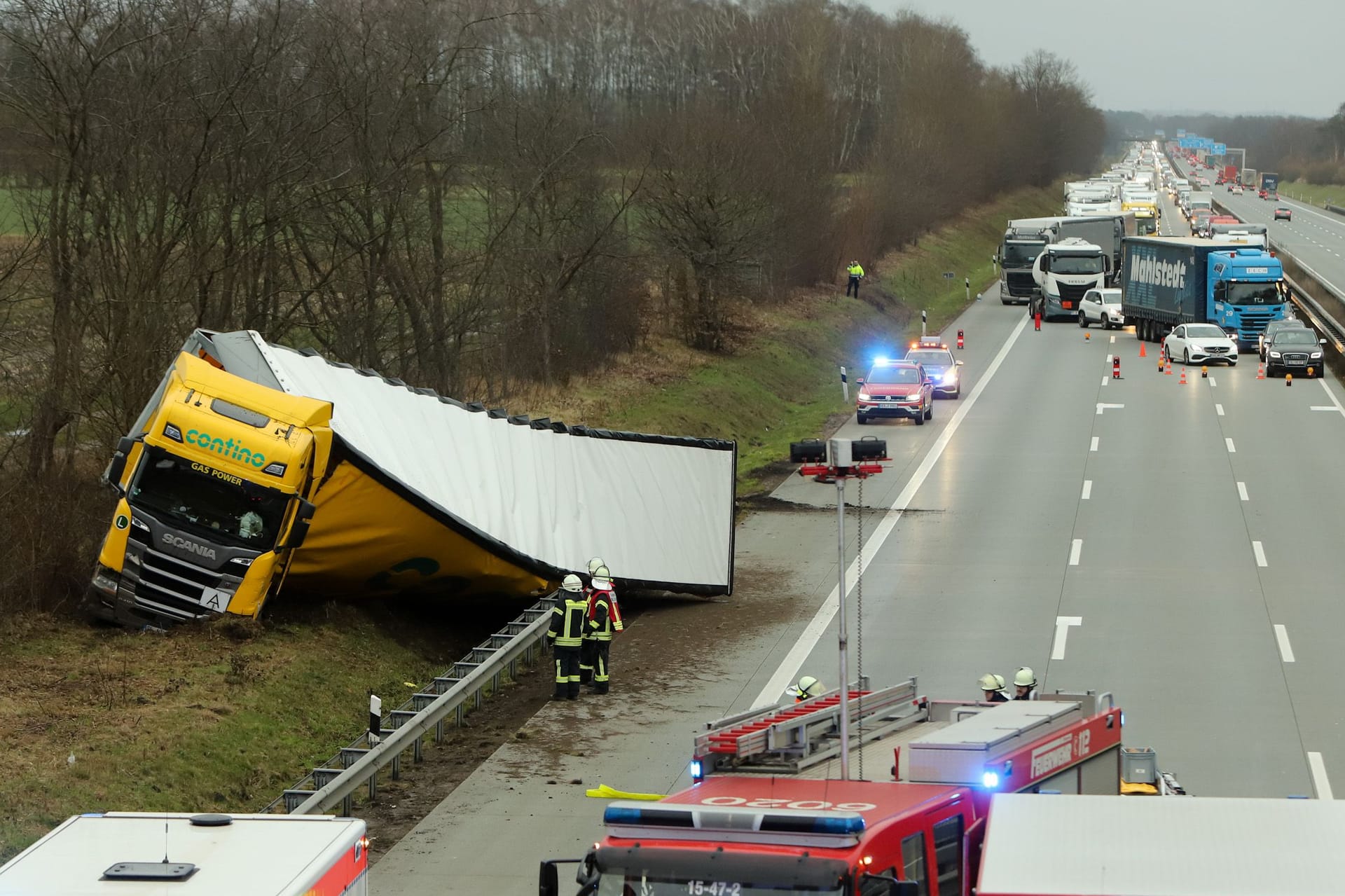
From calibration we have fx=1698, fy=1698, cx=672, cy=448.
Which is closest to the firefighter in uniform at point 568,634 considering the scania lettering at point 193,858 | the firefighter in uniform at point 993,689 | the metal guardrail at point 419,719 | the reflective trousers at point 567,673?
the reflective trousers at point 567,673

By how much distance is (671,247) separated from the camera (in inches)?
1939

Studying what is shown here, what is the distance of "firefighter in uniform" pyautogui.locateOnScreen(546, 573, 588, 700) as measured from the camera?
18.1 m

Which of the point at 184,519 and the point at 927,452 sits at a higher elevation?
the point at 184,519

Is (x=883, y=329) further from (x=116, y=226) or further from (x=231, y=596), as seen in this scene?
(x=231, y=596)

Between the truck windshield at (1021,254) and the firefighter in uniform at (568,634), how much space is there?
52438 millimetres

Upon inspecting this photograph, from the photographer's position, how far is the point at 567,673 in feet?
60.3

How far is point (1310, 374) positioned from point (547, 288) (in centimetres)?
2249

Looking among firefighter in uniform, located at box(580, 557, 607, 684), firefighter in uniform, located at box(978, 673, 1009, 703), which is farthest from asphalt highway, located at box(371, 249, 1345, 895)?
firefighter in uniform, located at box(978, 673, 1009, 703)

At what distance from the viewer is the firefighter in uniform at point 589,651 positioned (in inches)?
728

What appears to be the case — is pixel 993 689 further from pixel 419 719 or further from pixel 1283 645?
pixel 1283 645

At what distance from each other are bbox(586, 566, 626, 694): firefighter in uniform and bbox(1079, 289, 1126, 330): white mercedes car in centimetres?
4549

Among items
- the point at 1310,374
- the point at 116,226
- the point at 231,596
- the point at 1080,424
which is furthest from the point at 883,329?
the point at 231,596

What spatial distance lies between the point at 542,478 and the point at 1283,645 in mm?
9435

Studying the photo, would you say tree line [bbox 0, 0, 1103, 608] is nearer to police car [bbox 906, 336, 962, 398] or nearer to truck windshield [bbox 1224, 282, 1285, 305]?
police car [bbox 906, 336, 962, 398]
